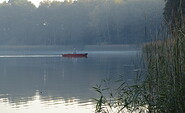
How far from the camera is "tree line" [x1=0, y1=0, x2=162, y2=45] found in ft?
228

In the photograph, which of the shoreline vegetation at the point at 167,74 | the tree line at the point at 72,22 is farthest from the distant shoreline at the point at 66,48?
the shoreline vegetation at the point at 167,74

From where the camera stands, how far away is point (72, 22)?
265ft

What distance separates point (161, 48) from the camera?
7086 mm

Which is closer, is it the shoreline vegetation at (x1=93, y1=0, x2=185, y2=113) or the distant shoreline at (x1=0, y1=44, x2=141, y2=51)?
the shoreline vegetation at (x1=93, y1=0, x2=185, y2=113)

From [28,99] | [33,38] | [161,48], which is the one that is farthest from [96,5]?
[161,48]

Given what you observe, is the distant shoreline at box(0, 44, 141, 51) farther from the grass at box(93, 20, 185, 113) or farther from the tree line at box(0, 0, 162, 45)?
the grass at box(93, 20, 185, 113)

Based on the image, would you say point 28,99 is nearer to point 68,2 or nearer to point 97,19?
point 97,19

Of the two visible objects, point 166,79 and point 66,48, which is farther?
point 66,48

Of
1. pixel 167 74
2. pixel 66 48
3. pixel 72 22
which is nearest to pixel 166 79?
pixel 167 74

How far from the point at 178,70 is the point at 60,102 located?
7255mm

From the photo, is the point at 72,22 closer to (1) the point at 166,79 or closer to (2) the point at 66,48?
(2) the point at 66,48

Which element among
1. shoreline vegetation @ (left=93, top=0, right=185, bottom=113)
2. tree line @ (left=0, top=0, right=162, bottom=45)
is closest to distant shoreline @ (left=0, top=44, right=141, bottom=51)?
tree line @ (left=0, top=0, right=162, bottom=45)

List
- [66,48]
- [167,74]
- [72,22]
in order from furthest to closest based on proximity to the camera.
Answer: [72,22] < [66,48] < [167,74]

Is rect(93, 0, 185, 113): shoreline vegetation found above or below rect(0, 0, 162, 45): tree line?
below
